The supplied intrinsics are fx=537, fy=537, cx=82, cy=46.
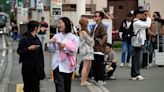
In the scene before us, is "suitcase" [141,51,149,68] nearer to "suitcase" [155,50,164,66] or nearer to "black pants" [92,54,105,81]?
"suitcase" [155,50,164,66]

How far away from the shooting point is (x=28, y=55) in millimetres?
9727

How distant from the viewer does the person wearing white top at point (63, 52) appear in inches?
371

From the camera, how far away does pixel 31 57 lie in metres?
9.71

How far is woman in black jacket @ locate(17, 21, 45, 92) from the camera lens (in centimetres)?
968

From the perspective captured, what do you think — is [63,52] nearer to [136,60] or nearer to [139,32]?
[136,60]

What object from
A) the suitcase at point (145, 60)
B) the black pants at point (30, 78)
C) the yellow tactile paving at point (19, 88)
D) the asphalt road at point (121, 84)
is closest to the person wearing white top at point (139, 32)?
the asphalt road at point (121, 84)

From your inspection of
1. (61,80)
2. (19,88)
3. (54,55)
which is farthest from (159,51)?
(61,80)

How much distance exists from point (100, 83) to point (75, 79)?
1.42m

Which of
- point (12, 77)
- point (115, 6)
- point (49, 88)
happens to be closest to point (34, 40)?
point (49, 88)

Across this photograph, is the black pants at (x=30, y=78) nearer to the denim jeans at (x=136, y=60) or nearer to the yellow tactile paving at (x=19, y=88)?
the yellow tactile paving at (x=19, y=88)

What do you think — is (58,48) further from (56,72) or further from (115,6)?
(115,6)

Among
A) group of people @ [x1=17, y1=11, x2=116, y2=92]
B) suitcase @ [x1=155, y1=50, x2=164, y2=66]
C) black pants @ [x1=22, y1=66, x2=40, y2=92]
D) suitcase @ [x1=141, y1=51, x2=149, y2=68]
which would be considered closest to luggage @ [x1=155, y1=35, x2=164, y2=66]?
suitcase @ [x1=155, y1=50, x2=164, y2=66]

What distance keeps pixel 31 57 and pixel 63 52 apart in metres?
0.63

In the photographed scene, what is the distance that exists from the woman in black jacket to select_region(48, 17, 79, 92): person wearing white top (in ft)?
1.08
